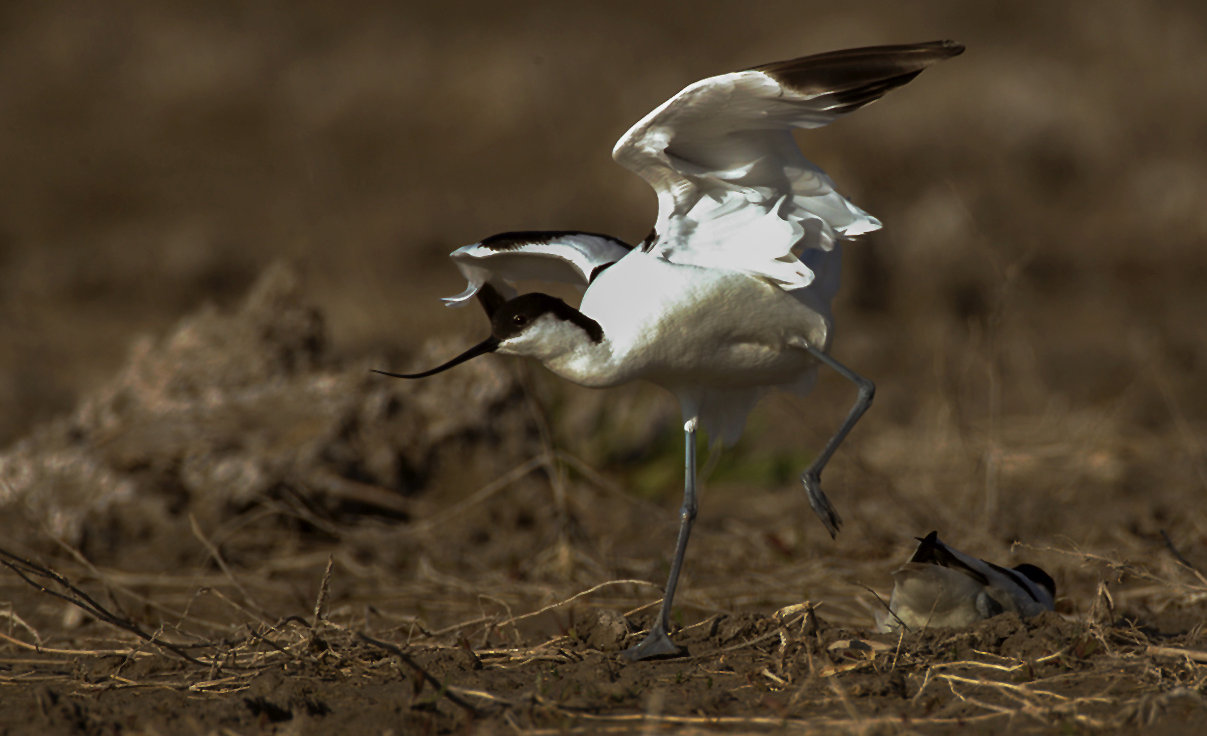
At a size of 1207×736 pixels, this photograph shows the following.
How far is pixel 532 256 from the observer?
4.20 meters

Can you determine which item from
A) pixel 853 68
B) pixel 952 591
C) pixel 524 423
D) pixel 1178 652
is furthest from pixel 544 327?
pixel 524 423

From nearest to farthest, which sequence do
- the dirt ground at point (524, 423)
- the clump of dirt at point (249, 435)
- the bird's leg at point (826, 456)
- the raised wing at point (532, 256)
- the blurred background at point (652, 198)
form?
the dirt ground at point (524, 423), the bird's leg at point (826, 456), the raised wing at point (532, 256), the clump of dirt at point (249, 435), the blurred background at point (652, 198)

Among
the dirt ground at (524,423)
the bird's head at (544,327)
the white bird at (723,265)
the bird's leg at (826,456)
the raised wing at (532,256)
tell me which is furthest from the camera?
the raised wing at (532,256)

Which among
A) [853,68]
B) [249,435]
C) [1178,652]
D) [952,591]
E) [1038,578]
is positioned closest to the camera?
[1178,652]

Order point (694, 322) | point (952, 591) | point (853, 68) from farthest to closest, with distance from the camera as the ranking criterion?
point (694, 322) < point (952, 591) < point (853, 68)

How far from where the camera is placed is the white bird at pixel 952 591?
352cm

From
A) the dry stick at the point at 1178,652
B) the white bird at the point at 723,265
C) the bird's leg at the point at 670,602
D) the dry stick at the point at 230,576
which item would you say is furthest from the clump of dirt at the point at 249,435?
the dry stick at the point at 1178,652

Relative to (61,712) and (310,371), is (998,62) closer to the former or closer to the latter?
(310,371)

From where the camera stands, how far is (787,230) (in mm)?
3734

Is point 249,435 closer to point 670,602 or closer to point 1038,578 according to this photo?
point 670,602

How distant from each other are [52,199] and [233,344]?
8.92m

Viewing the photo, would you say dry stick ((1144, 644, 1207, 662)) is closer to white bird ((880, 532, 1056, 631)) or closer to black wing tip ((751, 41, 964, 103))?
white bird ((880, 532, 1056, 631))

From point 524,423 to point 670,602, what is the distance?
2.58 metres

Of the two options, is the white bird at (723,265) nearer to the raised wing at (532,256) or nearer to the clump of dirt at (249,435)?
the raised wing at (532,256)
